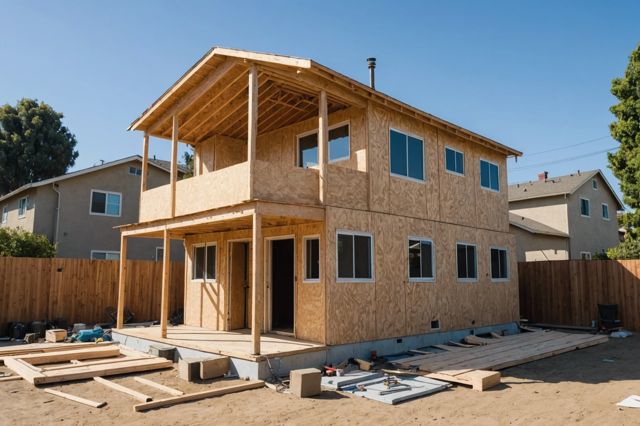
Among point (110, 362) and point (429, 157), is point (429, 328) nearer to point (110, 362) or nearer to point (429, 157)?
point (429, 157)

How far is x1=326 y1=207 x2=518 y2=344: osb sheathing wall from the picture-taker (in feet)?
33.7

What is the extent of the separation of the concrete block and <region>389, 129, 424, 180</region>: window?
5883 mm

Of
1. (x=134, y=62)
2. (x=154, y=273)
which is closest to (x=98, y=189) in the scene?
(x=154, y=273)

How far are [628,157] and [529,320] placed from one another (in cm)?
883

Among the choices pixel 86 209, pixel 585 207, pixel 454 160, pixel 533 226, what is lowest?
pixel 533 226

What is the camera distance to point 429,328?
40.5 feet

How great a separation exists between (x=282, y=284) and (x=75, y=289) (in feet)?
23.7

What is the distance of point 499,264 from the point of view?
621 inches

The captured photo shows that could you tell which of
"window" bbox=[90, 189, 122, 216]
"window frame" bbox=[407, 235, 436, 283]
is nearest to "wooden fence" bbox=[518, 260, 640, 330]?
"window frame" bbox=[407, 235, 436, 283]

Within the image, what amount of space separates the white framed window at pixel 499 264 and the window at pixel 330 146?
664 centimetres

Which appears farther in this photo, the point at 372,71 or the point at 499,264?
the point at 499,264

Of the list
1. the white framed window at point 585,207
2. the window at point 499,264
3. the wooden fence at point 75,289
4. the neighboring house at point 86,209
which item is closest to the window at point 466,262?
the window at point 499,264

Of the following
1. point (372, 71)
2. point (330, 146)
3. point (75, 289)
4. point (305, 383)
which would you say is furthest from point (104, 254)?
point (305, 383)

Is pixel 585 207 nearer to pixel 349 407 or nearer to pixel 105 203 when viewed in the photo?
pixel 349 407
